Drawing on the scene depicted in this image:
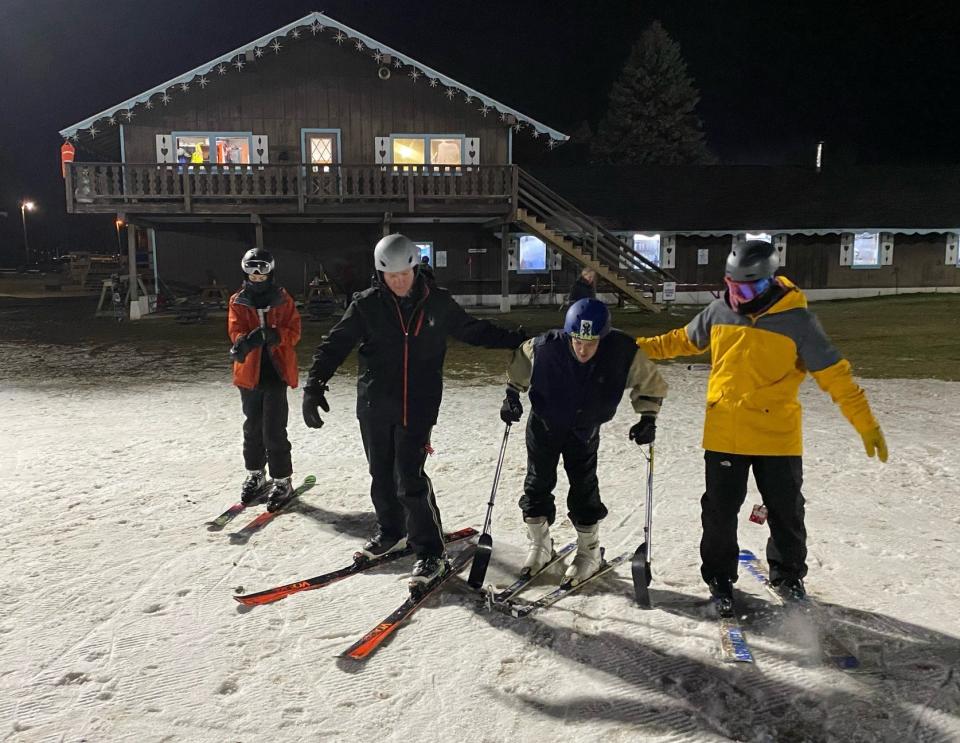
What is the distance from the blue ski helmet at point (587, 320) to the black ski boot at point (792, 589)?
65.7 inches

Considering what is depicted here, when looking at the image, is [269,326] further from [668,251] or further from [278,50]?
[668,251]

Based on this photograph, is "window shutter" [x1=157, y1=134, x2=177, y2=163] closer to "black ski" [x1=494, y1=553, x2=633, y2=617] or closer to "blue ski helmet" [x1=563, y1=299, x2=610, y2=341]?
"blue ski helmet" [x1=563, y1=299, x2=610, y2=341]

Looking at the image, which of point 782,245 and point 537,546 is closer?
point 537,546

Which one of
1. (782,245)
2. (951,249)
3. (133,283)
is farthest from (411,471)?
(951,249)

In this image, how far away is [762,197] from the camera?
2739 cm

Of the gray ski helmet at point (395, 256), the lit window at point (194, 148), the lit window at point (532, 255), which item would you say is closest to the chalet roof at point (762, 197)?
the lit window at point (532, 255)

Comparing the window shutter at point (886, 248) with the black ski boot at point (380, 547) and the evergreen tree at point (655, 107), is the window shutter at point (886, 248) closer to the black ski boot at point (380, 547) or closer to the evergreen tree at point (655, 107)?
the evergreen tree at point (655, 107)

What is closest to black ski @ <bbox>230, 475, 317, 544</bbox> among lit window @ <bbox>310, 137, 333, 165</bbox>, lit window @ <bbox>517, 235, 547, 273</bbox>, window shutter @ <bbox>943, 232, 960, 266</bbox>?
lit window @ <bbox>310, 137, 333, 165</bbox>

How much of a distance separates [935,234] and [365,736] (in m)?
29.8

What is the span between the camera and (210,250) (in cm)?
2178

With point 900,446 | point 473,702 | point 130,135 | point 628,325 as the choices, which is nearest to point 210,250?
point 130,135

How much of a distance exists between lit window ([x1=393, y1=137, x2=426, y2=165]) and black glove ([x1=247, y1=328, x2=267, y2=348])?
16.8 metres

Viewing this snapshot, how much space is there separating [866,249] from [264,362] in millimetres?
26369

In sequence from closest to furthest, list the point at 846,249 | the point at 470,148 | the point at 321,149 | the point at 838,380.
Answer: the point at 838,380, the point at 321,149, the point at 470,148, the point at 846,249
